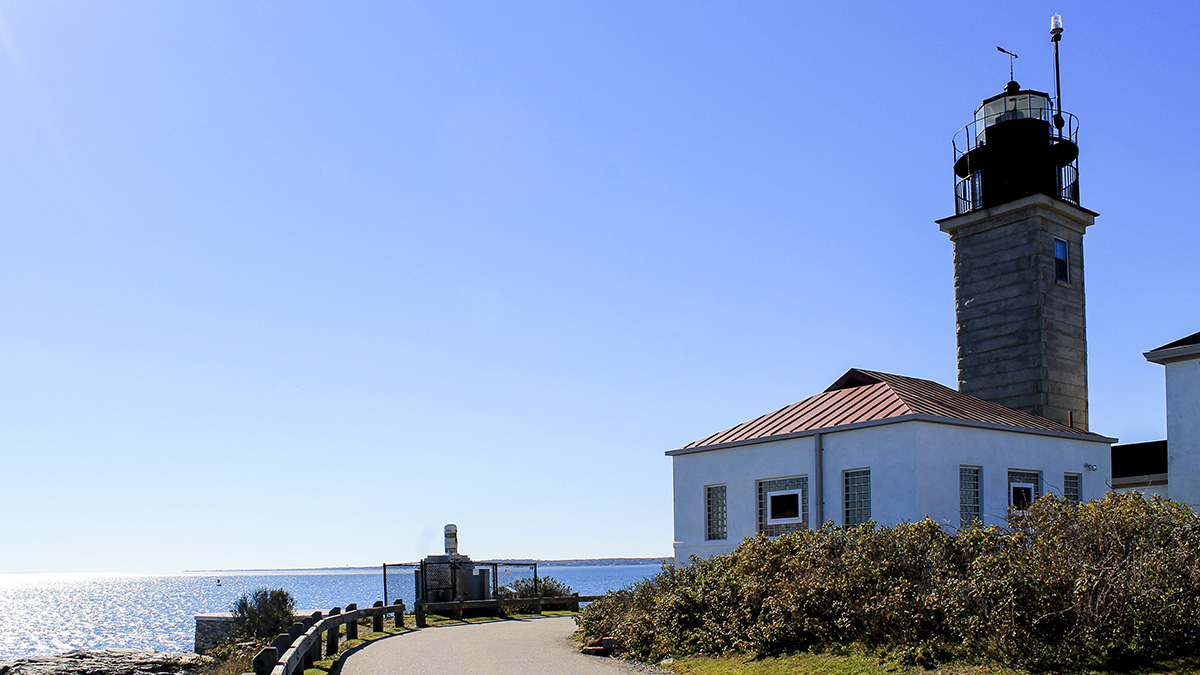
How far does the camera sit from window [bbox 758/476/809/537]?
2108 cm

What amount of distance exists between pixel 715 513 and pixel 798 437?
3.27m

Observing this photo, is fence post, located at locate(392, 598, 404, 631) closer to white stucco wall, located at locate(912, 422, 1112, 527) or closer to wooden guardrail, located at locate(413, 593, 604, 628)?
wooden guardrail, located at locate(413, 593, 604, 628)

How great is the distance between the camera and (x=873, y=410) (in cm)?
2052

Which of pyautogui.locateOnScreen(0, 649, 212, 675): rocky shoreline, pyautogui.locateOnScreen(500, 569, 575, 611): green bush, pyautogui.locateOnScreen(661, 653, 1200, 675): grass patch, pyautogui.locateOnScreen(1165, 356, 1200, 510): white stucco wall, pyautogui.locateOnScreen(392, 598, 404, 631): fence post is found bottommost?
pyautogui.locateOnScreen(0, 649, 212, 675): rocky shoreline

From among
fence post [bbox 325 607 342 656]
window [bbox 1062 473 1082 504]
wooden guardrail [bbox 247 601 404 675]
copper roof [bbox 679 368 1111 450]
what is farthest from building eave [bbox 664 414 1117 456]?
fence post [bbox 325 607 342 656]

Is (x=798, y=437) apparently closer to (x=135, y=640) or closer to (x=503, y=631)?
(x=503, y=631)

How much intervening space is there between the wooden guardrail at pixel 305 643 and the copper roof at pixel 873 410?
870 cm

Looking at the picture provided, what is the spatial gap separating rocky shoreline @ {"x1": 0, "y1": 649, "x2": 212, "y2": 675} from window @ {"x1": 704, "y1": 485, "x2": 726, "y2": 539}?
11751mm

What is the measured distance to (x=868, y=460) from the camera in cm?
1973

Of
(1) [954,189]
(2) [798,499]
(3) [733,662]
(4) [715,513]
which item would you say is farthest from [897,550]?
(1) [954,189]

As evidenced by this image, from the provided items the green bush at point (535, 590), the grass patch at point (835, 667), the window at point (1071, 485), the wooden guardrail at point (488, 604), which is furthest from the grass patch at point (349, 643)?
the window at point (1071, 485)

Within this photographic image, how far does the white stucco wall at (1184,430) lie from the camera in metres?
21.7

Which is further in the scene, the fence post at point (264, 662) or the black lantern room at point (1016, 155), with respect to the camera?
the black lantern room at point (1016, 155)

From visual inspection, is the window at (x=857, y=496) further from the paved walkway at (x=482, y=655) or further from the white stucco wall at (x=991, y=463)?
the paved walkway at (x=482, y=655)
